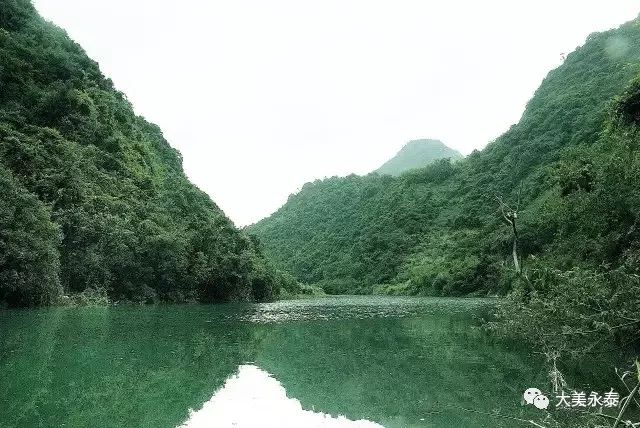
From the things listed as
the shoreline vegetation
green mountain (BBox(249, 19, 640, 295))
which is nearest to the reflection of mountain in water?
the shoreline vegetation

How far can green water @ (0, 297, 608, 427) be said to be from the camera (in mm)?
10297

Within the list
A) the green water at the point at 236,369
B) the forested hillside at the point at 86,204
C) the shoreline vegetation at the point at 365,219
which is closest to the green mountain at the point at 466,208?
the shoreline vegetation at the point at 365,219

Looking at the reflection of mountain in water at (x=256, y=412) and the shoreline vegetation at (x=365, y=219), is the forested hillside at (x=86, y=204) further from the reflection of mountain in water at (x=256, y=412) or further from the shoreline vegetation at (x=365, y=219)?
the reflection of mountain in water at (x=256, y=412)

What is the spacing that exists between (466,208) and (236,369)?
9023cm

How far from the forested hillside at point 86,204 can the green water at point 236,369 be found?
830 cm

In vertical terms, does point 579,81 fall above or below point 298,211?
above

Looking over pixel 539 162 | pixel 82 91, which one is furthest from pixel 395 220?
Result: pixel 82 91

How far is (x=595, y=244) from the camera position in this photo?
1902 centimetres

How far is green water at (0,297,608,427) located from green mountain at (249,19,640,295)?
313 inches

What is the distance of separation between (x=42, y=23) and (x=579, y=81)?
87.7 m

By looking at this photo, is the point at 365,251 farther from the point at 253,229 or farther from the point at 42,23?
the point at 42,23

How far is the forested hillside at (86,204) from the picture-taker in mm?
31344

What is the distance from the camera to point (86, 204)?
4084cm

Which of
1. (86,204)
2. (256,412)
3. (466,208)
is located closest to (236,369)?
(256,412)
